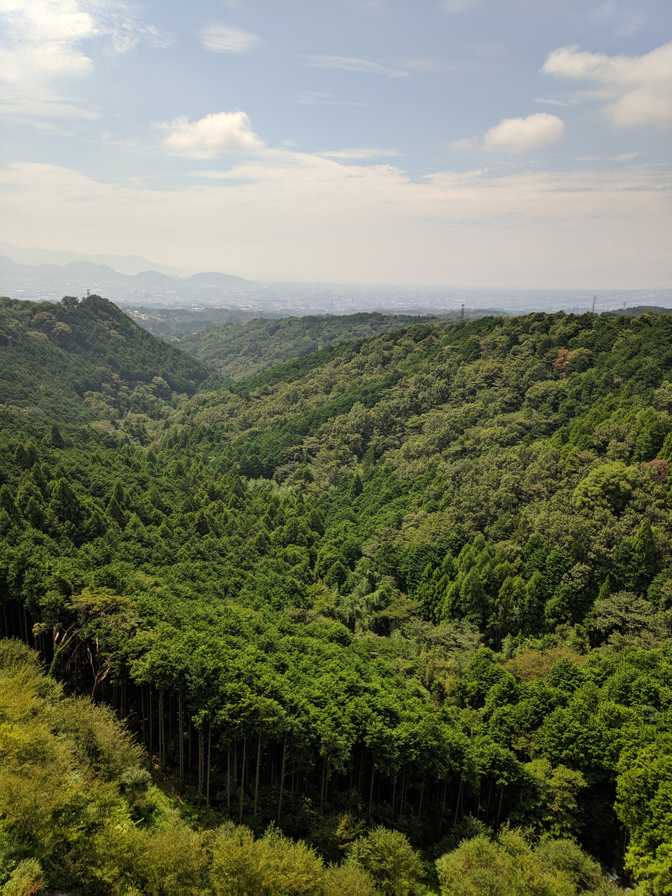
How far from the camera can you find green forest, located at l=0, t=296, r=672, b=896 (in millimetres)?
23844

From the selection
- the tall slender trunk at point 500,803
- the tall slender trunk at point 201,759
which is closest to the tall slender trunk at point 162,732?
the tall slender trunk at point 201,759

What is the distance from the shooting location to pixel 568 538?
4803 centimetres

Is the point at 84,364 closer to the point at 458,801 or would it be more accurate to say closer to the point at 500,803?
the point at 458,801

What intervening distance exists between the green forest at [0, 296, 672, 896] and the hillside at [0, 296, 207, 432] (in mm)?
43683

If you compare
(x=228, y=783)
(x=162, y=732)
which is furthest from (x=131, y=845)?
(x=162, y=732)

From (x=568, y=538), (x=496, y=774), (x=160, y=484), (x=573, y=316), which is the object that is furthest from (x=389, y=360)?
(x=496, y=774)

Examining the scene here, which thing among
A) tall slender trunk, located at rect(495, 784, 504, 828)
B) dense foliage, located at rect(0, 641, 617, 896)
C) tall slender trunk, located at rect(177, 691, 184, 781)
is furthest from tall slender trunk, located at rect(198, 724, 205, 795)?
tall slender trunk, located at rect(495, 784, 504, 828)

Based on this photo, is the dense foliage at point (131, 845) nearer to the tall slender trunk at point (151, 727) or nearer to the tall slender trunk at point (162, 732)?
the tall slender trunk at point (162, 732)

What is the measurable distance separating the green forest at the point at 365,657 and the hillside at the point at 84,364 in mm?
43683

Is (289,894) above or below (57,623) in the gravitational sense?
below

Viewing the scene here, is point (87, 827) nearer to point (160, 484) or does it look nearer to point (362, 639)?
point (362, 639)

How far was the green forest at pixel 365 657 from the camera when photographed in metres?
23.8

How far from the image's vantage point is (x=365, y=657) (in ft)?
130

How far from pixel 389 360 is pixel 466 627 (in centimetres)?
7537
